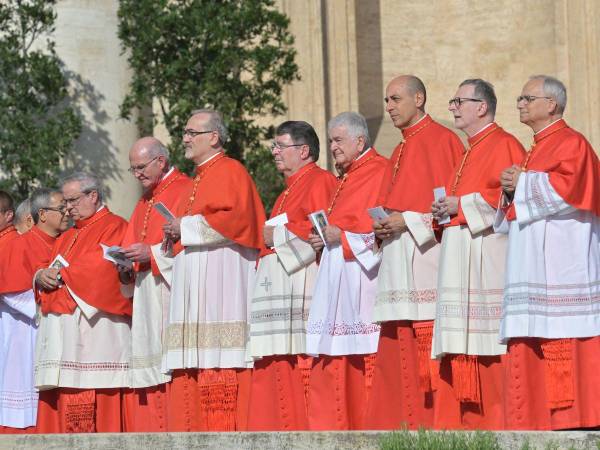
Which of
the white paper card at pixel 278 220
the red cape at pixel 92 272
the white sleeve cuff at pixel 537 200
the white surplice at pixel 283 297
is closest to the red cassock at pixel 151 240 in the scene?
the red cape at pixel 92 272

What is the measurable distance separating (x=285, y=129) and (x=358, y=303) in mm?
1334

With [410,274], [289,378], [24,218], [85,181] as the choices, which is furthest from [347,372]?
[24,218]

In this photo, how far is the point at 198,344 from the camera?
37.5 feet

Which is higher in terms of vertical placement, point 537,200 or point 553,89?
point 553,89

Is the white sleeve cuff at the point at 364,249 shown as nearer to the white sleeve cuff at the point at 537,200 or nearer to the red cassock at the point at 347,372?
the red cassock at the point at 347,372

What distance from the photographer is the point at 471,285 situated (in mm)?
10219

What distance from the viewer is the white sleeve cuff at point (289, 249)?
11.3 m

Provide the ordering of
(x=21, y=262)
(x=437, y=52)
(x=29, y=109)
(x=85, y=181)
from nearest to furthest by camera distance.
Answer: (x=85, y=181) < (x=21, y=262) < (x=29, y=109) < (x=437, y=52)

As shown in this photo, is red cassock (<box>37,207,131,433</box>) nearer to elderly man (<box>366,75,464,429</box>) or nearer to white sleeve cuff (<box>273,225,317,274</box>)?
white sleeve cuff (<box>273,225,317,274</box>)

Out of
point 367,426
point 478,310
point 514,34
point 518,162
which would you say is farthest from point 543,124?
point 514,34

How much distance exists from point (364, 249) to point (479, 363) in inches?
47.8

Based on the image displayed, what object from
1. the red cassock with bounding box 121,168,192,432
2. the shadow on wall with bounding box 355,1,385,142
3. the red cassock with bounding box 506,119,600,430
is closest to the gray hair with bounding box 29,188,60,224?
the red cassock with bounding box 121,168,192,432

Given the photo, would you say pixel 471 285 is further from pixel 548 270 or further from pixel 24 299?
pixel 24 299

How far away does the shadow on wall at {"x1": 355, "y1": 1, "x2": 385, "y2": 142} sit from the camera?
824 inches
